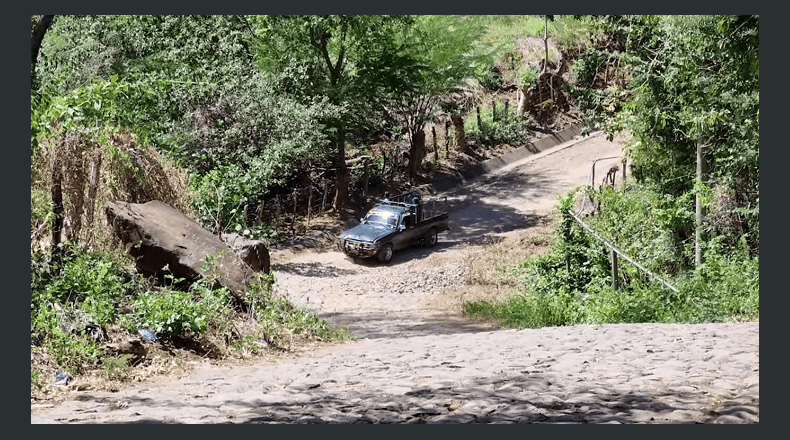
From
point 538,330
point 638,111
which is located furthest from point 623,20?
point 538,330

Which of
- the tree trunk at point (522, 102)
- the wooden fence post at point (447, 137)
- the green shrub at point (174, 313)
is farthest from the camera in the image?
the tree trunk at point (522, 102)

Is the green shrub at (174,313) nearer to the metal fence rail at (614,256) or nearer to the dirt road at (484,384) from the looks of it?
the dirt road at (484,384)

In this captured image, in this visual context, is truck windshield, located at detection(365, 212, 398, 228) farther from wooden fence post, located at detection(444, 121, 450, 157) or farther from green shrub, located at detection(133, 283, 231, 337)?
green shrub, located at detection(133, 283, 231, 337)

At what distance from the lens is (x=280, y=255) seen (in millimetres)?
17094

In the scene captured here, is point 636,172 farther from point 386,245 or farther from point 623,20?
point 386,245

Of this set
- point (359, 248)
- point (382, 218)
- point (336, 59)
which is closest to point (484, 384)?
point (359, 248)

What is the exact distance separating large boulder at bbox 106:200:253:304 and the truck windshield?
26.0 ft

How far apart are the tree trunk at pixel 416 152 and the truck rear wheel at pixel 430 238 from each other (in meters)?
3.31

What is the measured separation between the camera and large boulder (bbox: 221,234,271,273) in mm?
10812

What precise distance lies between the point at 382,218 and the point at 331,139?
2013mm

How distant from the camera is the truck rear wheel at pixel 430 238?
1853cm

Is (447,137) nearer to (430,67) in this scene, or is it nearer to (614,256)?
(430,67)

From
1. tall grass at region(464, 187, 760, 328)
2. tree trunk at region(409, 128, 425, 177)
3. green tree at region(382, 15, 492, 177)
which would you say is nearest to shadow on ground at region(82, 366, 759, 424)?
tall grass at region(464, 187, 760, 328)

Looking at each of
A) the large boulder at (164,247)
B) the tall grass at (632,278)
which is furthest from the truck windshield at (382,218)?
the large boulder at (164,247)
